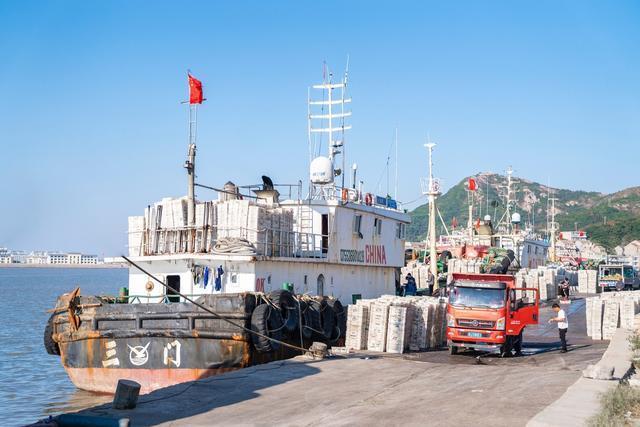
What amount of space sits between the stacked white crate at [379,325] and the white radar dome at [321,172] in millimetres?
6881

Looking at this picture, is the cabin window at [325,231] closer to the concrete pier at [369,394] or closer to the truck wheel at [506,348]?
the concrete pier at [369,394]

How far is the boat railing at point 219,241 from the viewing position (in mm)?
19938

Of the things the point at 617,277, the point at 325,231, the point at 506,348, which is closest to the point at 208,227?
the point at 325,231

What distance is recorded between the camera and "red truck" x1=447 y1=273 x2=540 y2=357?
1936 centimetres

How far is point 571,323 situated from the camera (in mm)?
29203

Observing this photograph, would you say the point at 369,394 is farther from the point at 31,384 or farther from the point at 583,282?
the point at 583,282

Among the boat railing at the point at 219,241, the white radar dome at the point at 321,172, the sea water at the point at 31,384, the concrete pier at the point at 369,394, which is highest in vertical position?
the white radar dome at the point at 321,172

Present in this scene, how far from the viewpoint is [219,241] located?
20.0 meters

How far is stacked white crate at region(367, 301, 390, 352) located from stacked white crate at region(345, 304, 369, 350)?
0.19 meters

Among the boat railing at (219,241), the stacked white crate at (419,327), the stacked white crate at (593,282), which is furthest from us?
the stacked white crate at (593,282)

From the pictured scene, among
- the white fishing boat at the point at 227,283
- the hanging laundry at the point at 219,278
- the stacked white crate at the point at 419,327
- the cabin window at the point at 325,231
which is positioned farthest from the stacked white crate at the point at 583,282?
the hanging laundry at the point at 219,278

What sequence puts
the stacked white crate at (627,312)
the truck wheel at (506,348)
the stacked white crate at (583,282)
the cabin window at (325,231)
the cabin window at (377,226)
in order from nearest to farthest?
the truck wheel at (506,348)
the stacked white crate at (627,312)
the cabin window at (325,231)
the cabin window at (377,226)
the stacked white crate at (583,282)

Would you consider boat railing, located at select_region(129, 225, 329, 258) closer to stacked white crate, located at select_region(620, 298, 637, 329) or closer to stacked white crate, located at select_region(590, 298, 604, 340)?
stacked white crate, located at select_region(590, 298, 604, 340)

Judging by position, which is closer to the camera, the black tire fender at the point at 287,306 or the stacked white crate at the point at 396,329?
the black tire fender at the point at 287,306
